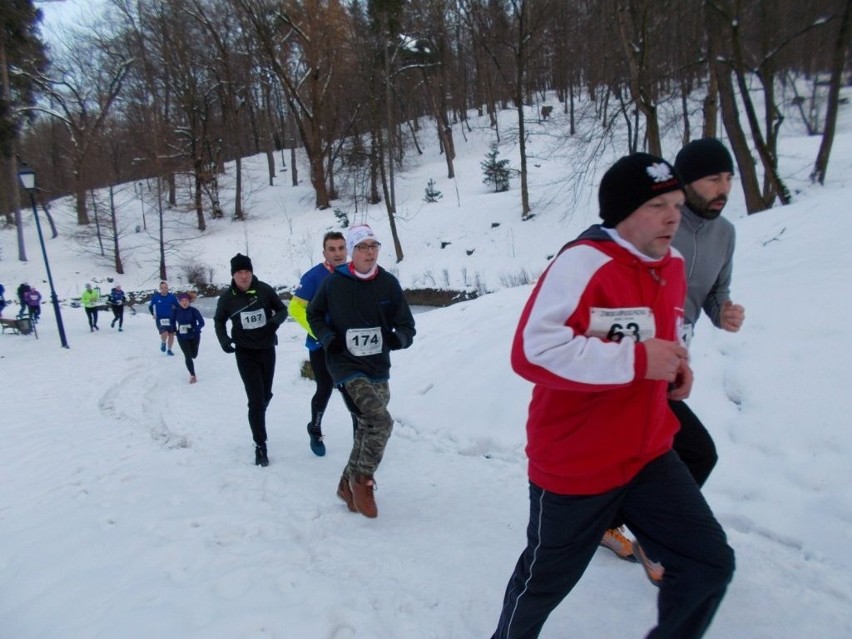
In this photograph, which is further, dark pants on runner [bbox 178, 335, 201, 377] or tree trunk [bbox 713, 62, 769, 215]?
tree trunk [bbox 713, 62, 769, 215]

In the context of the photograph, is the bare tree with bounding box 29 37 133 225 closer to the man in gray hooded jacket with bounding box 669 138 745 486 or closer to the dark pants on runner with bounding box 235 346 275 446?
the dark pants on runner with bounding box 235 346 275 446

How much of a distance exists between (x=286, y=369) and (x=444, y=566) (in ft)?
20.6

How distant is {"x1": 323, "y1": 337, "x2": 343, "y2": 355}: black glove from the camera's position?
3.85m

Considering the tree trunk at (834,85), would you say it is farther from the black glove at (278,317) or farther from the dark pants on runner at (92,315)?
the dark pants on runner at (92,315)

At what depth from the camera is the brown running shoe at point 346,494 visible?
13.5 ft

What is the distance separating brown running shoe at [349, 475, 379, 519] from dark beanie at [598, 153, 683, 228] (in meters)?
2.78

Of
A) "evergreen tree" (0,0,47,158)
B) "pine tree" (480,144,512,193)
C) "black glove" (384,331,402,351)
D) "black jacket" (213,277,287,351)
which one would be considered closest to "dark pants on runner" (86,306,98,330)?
"evergreen tree" (0,0,47,158)

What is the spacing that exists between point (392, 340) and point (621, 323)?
2.30 m

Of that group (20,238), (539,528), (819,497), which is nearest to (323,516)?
(539,528)

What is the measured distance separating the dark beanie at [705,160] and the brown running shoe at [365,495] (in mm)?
2863

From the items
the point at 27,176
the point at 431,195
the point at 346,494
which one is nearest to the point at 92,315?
the point at 27,176

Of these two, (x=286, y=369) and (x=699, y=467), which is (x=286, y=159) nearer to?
(x=286, y=369)

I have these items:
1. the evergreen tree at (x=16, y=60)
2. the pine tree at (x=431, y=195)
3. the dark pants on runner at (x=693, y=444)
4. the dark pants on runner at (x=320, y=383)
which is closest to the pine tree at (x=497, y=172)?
the pine tree at (x=431, y=195)

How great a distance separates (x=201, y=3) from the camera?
34031 millimetres
